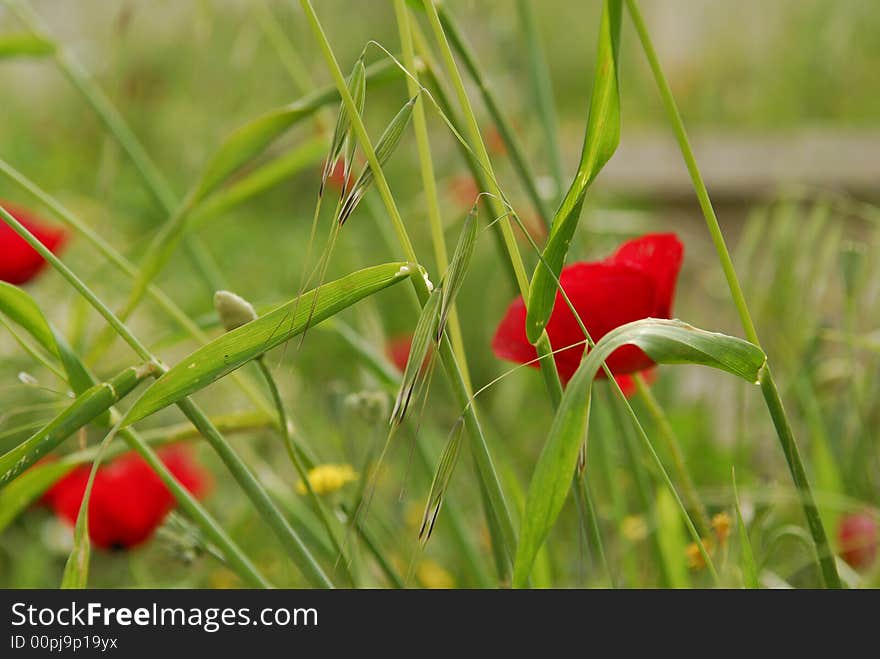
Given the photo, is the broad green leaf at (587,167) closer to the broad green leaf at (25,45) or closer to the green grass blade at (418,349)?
the green grass blade at (418,349)

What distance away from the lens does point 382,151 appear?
27cm

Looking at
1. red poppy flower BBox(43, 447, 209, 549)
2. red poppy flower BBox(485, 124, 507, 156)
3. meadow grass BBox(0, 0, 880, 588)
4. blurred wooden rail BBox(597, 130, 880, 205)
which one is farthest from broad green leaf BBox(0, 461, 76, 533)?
blurred wooden rail BBox(597, 130, 880, 205)

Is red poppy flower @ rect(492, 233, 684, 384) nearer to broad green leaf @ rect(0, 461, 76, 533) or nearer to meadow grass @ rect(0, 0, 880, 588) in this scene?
meadow grass @ rect(0, 0, 880, 588)

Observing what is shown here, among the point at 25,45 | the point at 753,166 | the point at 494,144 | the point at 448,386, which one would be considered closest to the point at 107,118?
the point at 25,45

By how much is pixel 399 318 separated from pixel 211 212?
3.85 ft

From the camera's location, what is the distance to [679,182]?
1.78 meters

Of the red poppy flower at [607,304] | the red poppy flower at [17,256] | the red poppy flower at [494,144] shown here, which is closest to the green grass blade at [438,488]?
the red poppy flower at [607,304]

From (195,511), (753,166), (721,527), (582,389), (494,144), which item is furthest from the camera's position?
(753,166)

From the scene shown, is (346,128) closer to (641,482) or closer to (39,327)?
(39,327)

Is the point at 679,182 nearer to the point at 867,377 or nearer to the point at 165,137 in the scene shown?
the point at 165,137

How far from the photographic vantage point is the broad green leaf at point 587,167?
27cm

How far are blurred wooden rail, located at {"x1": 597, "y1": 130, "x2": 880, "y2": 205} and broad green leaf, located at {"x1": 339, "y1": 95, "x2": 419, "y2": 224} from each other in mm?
1255

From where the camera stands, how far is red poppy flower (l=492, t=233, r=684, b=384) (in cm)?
36

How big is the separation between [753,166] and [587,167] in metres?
1.45
